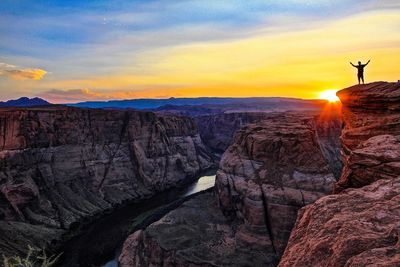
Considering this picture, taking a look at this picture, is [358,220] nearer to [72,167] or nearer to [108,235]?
[108,235]

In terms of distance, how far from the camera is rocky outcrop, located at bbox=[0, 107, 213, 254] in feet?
222

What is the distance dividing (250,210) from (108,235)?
A: 2789 centimetres

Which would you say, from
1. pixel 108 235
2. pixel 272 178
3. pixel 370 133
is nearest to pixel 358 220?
pixel 370 133

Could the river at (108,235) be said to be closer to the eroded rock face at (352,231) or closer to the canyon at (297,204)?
the canyon at (297,204)

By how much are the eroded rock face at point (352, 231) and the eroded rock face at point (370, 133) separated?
3.14m

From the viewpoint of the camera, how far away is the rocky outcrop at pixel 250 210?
144 feet

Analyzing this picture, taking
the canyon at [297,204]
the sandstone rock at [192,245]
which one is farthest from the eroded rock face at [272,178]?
the sandstone rock at [192,245]

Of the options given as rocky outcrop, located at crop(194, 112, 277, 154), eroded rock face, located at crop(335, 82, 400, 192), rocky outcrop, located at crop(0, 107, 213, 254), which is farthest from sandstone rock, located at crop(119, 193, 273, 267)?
rocky outcrop, located at crop(194, 112, 277, 154)

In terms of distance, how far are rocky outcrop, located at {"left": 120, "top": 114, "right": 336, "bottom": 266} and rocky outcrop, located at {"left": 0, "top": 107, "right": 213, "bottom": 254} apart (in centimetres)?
2312

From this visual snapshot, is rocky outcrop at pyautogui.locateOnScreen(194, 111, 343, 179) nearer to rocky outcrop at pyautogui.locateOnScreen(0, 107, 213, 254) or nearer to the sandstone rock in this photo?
rocky outcrop at pyautogui.locateOnScreen(0, 107, 213, 254)

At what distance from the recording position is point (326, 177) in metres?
47.1

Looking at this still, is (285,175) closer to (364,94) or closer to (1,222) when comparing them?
(364,94)

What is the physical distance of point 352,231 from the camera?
888cm

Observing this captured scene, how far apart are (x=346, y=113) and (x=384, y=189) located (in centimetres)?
2029
